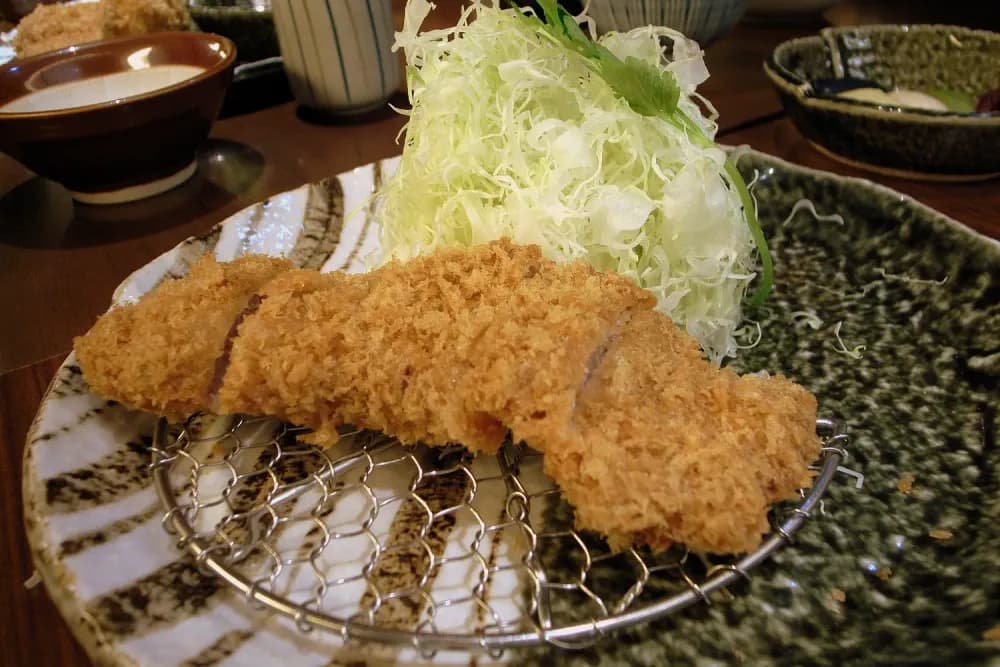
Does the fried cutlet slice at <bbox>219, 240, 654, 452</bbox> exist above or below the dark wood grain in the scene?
above

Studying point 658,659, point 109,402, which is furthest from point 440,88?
point 658,659

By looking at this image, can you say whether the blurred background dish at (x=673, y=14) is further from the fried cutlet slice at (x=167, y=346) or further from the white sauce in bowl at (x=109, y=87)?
the fried cutlet slice at (x=167, y=346)

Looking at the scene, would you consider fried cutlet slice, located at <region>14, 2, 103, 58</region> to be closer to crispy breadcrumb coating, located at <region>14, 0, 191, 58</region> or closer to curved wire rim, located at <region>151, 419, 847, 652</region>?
crispy breadcrumb coating, located at <region>14, 0, 191, 58</region>

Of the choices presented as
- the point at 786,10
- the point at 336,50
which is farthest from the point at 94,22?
the point at 786,10

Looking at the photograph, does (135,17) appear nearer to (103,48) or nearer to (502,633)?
(103,48)

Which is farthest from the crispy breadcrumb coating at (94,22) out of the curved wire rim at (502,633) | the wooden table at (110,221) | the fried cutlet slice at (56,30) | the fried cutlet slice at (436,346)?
the curved wire rim at (502,633)

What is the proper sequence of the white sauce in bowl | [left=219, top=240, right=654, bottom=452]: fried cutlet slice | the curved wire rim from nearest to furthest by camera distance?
the curved wire rim
[left=219, top=240, right=654, bottom=452]: fried cutlet slice
the white sauce in bowl

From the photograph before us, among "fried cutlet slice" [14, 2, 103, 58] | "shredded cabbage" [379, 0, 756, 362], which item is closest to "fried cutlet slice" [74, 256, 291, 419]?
"shredded cabbage" [379, 0, 756, 362]
